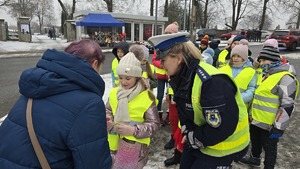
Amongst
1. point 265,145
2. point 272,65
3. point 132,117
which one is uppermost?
point 272,65

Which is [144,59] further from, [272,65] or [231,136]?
[231,136]

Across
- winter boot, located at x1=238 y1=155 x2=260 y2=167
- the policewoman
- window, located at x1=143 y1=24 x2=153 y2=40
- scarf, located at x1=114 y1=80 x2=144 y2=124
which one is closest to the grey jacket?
winter boot, located at x1=238 y1=155 x2=260 y2=167

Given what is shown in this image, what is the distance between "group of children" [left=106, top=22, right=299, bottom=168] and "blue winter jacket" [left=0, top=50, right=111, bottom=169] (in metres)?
0.94

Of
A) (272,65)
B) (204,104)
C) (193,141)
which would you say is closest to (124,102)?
(193,141)

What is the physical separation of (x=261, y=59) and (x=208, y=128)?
1.85 meters

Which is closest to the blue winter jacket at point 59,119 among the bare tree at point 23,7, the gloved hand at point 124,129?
the gloved hand at point 124,129

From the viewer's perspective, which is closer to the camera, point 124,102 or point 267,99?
point 124,102

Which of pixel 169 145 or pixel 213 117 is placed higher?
pixel 213 117

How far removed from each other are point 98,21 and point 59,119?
23.4m

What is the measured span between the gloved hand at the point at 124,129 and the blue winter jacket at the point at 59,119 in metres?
0.87

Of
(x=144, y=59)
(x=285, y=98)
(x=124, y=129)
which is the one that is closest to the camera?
(x=124, y=129)

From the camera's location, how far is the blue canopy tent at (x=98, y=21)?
2285cm

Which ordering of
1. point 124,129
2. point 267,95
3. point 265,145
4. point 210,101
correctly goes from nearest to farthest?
1. point 210,101
2. point 124,129
3. point 267,95
4. point 265,145

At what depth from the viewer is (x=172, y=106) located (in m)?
3.76
